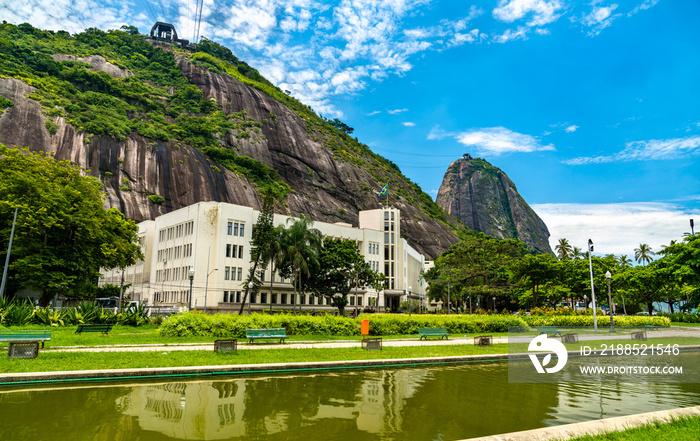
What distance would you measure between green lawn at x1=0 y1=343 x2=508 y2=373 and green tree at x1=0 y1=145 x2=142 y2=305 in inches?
1008

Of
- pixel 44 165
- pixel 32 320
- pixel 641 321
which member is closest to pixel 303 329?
pixel 32 320

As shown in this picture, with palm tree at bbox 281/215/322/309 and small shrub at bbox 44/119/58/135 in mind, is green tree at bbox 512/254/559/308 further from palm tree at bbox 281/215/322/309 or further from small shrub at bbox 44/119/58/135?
small shrub at bbox 44/119/58/135

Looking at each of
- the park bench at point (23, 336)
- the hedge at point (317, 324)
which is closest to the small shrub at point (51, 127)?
the hedge at point (317, 324)

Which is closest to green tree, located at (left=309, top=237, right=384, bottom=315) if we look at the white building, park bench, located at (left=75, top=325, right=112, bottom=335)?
the white building

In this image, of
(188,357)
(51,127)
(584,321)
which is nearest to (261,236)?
(584,321)

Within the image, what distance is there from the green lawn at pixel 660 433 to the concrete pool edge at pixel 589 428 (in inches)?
6.3

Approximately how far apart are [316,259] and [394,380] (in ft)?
132

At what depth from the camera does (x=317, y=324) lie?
27031mm

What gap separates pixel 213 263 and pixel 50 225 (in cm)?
2484

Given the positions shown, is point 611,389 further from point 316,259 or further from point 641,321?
point 316,259

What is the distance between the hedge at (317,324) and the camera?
23656mm

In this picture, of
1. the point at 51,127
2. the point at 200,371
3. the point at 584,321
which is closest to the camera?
the point at 200,371

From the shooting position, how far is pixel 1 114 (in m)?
85.6

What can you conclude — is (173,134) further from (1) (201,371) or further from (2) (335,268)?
(1) (201,371)
